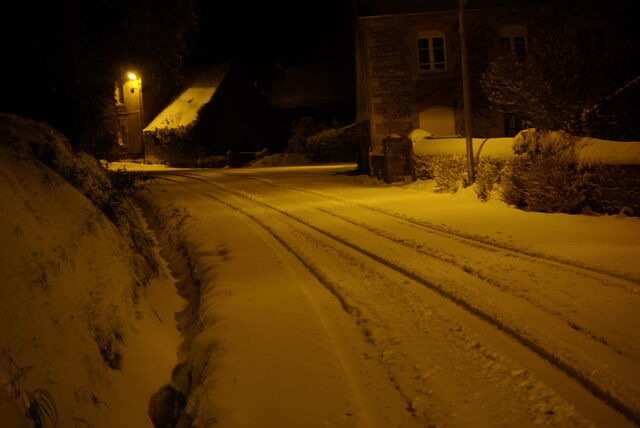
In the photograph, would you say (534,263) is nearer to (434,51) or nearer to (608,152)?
(608,152)

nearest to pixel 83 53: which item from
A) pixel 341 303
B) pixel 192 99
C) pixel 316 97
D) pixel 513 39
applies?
pixel 341 303

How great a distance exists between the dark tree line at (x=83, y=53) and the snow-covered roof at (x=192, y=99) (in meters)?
31.1

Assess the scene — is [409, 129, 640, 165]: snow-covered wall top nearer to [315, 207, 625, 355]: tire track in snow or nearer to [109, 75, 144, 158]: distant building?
[315, 207, 625, 355]: tire track in snow

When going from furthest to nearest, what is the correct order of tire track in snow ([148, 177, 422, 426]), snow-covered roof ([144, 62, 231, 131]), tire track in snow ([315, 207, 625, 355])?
snow-covered roof ([144, 62, 231, 131]) < tire track in snow ([315, 207, 625, 355]) < tire track in snow ([148, 177, 422, 426])

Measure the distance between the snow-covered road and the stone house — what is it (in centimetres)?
1646

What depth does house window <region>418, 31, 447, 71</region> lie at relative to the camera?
26656 mm

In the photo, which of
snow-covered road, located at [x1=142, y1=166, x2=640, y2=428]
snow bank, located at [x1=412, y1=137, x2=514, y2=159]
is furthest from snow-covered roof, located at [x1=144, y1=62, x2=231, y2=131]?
snow-covered road, located at [x1=142, y1=166, x2=640, y2=428]

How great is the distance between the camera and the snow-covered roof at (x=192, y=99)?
43.6 meters

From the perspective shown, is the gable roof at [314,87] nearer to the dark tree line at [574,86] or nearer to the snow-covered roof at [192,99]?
the snow-covered roof at [192,99]

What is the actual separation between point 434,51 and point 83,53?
1926 cm

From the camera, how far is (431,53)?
26672mm

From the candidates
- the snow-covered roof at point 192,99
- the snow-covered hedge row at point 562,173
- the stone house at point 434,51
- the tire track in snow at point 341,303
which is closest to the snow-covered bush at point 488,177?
the snow-covered hedge row at point 562,173

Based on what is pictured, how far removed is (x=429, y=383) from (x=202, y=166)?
37.8 m

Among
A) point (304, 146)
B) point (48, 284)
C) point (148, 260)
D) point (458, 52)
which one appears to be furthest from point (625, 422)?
point (304, 146)
